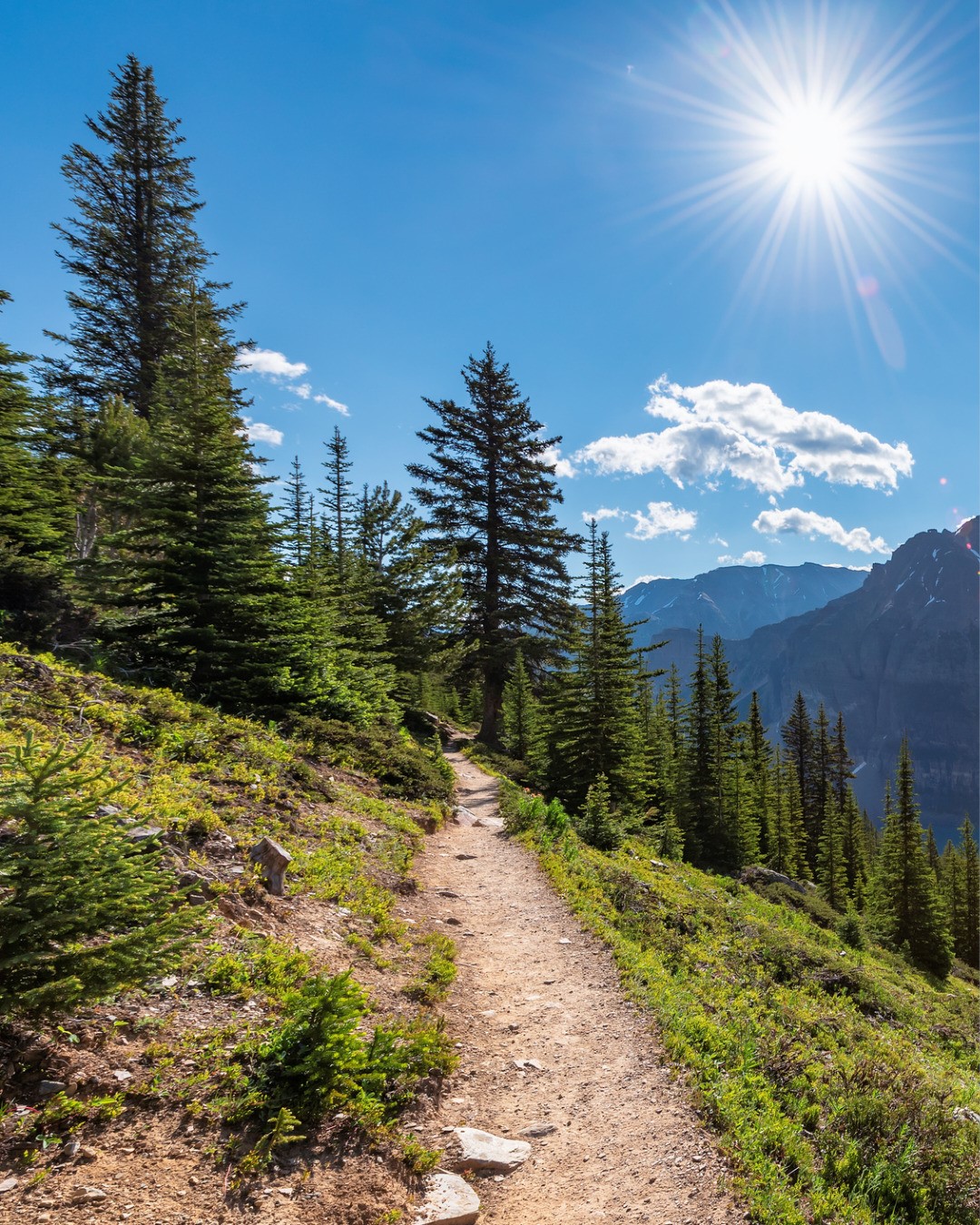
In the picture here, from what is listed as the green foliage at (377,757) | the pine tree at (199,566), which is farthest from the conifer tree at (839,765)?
the pine tree at (199,566)

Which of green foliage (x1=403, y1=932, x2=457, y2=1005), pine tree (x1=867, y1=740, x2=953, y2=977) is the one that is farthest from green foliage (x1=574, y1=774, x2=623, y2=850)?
pine tree (x1=867, y1=740, x2=953, y2=977)

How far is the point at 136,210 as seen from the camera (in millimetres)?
26859

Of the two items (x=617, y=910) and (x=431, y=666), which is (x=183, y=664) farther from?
(x=431, y=666)

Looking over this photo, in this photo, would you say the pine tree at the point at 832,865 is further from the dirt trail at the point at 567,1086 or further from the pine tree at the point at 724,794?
the dirt trail at the point at 567,1086

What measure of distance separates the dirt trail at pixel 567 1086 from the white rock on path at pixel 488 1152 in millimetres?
82

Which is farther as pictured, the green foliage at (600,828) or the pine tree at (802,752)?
the pine tree at (802,752)

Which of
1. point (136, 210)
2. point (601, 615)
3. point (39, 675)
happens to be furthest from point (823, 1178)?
point (136, 210)

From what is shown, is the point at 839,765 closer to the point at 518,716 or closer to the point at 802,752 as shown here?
the point at 802,752

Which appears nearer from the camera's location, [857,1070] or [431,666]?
[857,1070]

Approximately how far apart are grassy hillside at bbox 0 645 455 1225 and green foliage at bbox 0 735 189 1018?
0.16 meters

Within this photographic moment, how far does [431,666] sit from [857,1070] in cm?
2243

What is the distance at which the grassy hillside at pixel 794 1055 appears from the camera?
4.51m

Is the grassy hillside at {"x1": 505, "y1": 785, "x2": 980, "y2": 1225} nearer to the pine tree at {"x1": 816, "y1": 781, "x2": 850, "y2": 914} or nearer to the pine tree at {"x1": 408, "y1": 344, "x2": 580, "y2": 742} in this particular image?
the pine tree at {"x1": 408, "y1": 344, "x2": 580, "y2": 742}

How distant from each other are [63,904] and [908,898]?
4738cm
